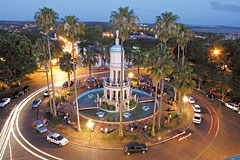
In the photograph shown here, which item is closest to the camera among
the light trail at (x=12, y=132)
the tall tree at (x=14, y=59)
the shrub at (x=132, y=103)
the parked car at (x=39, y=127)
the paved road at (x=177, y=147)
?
the paved road at (x=177, y=147)

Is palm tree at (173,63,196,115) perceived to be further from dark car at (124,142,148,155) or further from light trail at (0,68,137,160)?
light trail at (0,68,137,160)

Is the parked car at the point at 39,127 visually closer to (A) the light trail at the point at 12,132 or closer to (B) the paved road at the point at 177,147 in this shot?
(B) the paved road at the point at 177,147

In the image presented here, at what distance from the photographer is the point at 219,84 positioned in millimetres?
42969

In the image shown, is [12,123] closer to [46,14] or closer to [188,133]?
[46,14]

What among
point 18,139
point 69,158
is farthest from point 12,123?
point 69,158

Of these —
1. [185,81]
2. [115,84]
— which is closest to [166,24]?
[185,81]

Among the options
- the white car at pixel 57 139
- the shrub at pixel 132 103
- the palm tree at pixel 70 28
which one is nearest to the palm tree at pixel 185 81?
the shrub at pixel 132 103

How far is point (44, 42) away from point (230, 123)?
39.2 meters

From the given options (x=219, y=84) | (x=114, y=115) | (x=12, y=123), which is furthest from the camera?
(x=219, y=84)

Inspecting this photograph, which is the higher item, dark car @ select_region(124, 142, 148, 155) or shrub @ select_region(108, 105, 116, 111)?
shrub @ select_region(108, 105, 116, 111)

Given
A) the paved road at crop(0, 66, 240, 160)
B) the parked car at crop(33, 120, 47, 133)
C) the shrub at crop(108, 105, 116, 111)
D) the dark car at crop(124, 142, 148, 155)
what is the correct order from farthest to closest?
1. the shrub at crop(108, 105, 116, 111)
2. the parked car at crop(33, 120, 47, 133)
3. the dark car at crop(124, 142, 148, 155)
4. the paved road at crop(0, 66, 240, 160)

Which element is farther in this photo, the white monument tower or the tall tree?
the tall tree

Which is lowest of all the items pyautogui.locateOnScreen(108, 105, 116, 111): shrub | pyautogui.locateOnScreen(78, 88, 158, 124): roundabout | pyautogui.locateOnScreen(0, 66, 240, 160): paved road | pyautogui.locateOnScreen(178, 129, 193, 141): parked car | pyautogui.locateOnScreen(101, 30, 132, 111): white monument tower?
pyautogui.locateOnScreen(0, 66, 240, 160): paved road

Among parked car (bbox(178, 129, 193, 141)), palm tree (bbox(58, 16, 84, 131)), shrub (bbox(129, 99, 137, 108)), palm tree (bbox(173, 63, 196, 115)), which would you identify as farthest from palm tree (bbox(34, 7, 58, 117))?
parked car (bbox(178, 129, 193, 141))
